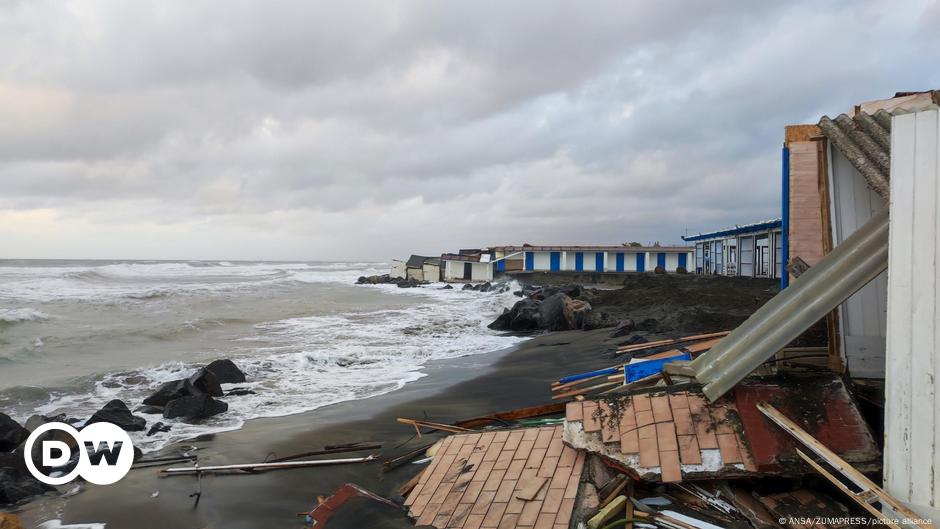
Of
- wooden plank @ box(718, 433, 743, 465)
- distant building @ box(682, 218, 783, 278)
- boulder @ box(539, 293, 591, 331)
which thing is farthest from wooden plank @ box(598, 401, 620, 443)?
distant building @ box(682, 218, 783, 278)

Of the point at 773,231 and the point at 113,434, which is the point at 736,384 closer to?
the point at 113,434

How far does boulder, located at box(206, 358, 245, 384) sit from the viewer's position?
1188 centimetres

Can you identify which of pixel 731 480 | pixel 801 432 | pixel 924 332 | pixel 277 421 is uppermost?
pixel 924 332

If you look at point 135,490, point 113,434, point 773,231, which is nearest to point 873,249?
point 135,490

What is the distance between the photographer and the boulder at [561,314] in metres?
19.4

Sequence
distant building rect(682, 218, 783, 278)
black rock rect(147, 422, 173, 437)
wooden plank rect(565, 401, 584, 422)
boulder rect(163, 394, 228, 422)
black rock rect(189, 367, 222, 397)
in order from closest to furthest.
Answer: wooden plank rect(565, 401, 584, 422), black rock rect(147, 422, 173, 437), boulder rect(163, 394, 228, 422), black rock rect(189, 367, 222, 397), distant building rect(682, 218, 783, 278)

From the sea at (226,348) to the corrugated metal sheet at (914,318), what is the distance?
822 cm

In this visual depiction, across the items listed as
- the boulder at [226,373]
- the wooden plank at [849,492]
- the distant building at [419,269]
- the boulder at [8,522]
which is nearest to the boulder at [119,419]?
the boulder at [226,373]

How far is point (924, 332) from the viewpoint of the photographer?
3145 mm

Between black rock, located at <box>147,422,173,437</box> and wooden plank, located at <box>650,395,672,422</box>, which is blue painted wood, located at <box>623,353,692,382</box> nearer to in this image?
wooden plank, located at <box>650,395,672,422</box>

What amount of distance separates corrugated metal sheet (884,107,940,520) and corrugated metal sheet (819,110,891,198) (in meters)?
0.60

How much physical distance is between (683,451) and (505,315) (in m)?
17.5

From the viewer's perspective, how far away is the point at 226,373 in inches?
472

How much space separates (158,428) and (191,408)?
0.66 meters
